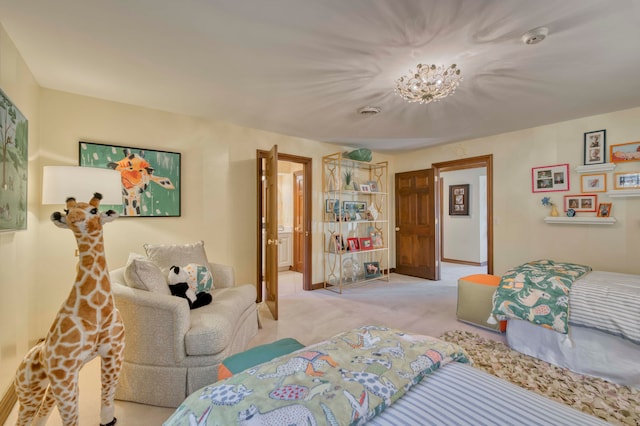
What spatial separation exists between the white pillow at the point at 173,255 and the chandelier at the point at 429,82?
7.84ft

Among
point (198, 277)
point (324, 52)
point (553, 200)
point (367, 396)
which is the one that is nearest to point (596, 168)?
point (553, 200)

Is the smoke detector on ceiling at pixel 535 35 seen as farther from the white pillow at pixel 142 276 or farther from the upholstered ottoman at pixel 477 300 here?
the white pillow at pixel 142 276

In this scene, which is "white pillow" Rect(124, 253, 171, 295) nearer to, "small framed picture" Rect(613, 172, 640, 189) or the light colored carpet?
the light colored carpet

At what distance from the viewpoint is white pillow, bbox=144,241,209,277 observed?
2486mm

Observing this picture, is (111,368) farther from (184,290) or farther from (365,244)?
(365,244)

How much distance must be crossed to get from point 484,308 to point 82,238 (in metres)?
3.41

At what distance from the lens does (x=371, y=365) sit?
905 mm

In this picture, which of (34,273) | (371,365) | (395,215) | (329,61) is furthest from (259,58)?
(395,215)

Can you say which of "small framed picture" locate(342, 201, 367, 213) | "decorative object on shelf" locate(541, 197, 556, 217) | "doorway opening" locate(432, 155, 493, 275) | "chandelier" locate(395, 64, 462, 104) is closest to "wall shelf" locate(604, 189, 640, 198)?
"decorative object on shelf" locate(541, 197, 556, 217)

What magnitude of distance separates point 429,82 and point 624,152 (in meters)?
2.85

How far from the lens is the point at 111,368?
1.53 meters

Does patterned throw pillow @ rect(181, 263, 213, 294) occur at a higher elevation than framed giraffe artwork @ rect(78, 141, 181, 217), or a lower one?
lower

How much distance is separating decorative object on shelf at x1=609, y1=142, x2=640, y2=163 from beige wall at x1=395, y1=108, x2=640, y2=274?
0.06 meters

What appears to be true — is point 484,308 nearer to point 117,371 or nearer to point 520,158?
point 520,158
